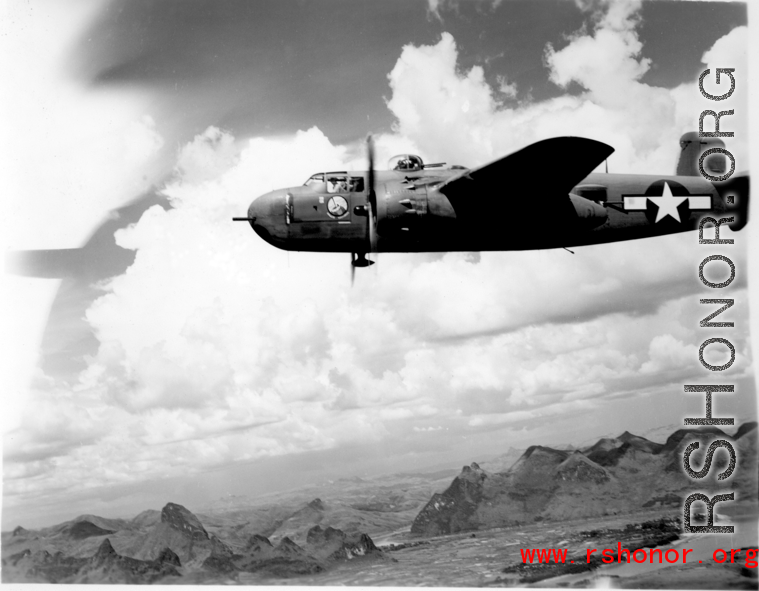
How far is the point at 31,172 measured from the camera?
11.1 metres

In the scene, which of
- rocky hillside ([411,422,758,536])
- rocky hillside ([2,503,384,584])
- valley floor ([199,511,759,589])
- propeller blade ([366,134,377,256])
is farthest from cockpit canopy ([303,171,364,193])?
rocky hillside ([2,503,384,584])

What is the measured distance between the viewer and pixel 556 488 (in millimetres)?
13492

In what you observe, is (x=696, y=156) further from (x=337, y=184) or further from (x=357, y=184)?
(x=337, y=184)

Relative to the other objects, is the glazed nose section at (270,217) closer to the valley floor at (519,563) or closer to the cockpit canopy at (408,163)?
the cockpit canopy at (408,163)

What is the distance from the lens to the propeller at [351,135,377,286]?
890 cm

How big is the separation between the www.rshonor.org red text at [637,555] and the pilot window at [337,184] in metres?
7.31

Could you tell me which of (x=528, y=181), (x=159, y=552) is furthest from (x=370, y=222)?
(x=159, y=552)

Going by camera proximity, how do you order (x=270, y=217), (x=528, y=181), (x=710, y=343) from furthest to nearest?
1. (x=710, y=343)
2. (x=270, y=217)
3. (x=528, y=181)

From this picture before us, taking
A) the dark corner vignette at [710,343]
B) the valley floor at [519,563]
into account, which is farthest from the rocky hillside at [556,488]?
the dark corner vignette at [710,343]

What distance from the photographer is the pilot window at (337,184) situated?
977 cm

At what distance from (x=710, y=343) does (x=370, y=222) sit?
623 cm

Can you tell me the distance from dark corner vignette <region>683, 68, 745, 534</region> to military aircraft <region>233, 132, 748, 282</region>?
13 cm

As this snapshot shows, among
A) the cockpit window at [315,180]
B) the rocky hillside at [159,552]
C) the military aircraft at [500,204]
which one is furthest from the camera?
the rocky hillside at [159,552]

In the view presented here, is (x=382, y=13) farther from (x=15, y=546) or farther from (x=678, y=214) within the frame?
(x=15, y=546)
